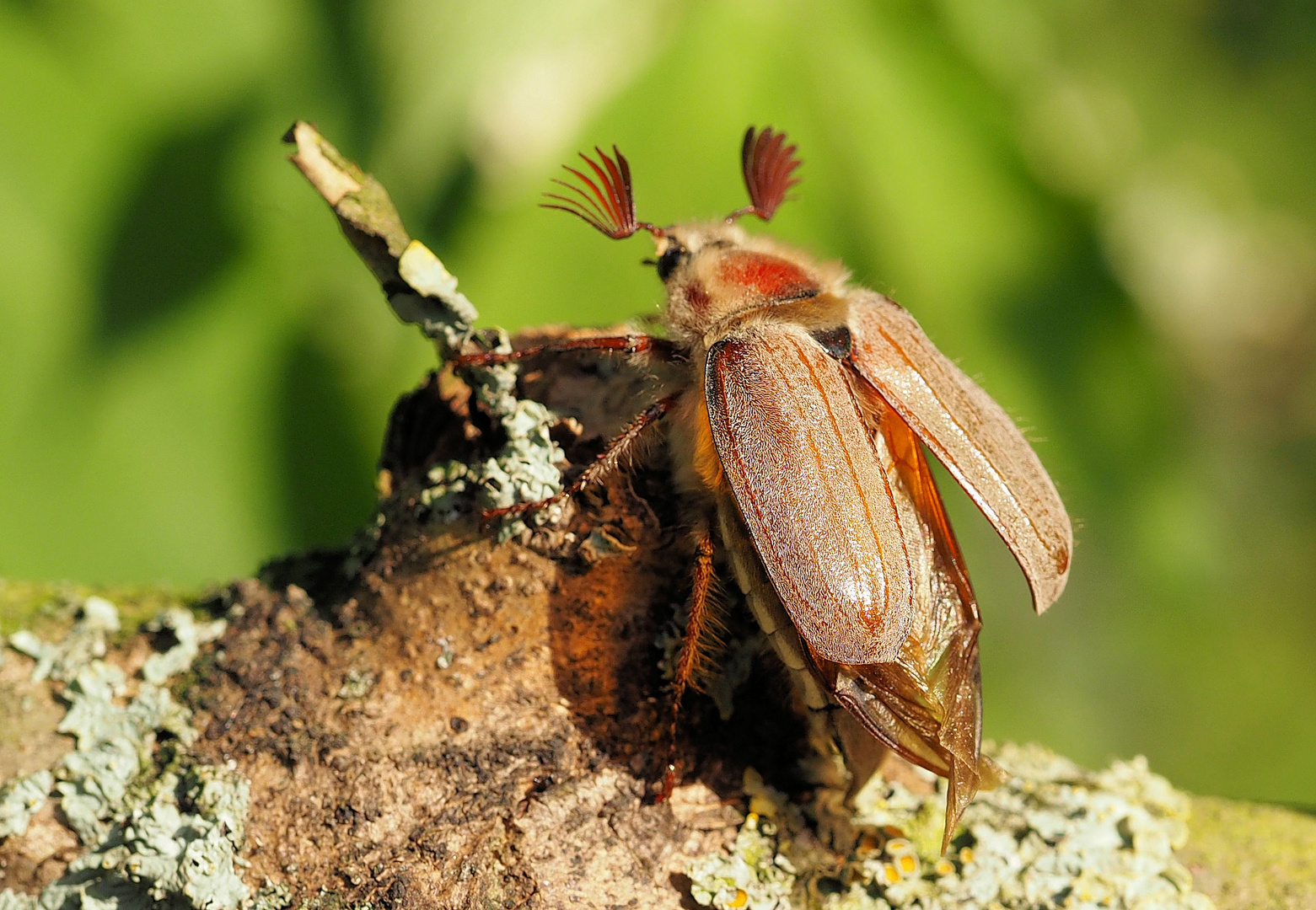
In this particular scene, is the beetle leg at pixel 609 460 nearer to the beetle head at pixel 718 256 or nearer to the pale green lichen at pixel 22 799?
the beetle head at pixel 718 256

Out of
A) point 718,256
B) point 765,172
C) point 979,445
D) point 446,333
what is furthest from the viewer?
point 765,172

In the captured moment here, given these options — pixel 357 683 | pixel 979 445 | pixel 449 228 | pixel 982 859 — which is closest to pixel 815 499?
pixel 979 445

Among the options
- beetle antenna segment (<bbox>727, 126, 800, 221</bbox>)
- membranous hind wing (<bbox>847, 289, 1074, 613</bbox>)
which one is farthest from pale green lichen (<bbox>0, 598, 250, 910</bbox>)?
beetle antenna segment (<bbox>727, 126, 800, 221</bbox>)

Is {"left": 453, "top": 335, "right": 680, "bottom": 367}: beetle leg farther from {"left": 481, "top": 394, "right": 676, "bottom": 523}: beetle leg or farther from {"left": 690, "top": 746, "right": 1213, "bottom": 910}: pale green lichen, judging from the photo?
{"left": 690, "top": 746, "right": 1213, "bottom": 910}: pale green lichen

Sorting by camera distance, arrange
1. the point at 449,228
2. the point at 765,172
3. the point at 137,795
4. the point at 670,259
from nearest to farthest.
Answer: the point at 137,795
the point at 670,259
the point at 765,172
the point at 449,228

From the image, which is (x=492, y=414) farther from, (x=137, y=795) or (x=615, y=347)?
(x=137, y=795)

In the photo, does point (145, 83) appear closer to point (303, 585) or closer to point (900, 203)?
point (303, 585)
